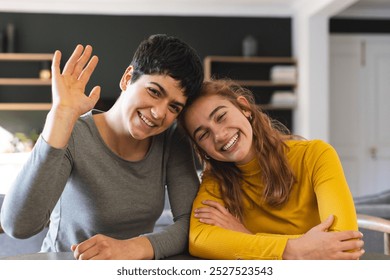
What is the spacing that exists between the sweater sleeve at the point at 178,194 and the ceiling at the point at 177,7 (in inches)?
173

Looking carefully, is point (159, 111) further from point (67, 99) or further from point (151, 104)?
point (67, 99)

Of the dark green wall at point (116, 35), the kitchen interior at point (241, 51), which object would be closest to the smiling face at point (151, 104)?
the kitchen interior at point (241, 51)

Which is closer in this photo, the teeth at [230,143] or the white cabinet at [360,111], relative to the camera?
the teeth at [230,143]

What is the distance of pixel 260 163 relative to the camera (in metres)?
1.24

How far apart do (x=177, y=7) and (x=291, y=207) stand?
187 inches

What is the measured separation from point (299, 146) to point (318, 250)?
37 centimetres

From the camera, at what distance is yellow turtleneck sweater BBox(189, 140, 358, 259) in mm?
1004

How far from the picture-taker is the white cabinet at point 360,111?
19.1 feet

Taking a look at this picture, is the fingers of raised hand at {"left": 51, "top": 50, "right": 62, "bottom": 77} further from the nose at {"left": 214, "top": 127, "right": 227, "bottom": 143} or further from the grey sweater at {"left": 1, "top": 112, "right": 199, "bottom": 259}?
the nose at {"left": 214, "top": 127, "right": 227, "bottom": 143}

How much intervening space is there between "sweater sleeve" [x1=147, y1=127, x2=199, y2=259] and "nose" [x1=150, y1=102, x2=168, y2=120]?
167 millimetres

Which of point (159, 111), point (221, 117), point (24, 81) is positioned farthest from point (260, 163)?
point (24, 81)

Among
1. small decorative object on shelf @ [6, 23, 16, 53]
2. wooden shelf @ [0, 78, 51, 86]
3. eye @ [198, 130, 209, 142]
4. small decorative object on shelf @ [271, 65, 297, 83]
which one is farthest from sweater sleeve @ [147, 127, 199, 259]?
small decorative object on shelf @ [6, 23, 16, 53]

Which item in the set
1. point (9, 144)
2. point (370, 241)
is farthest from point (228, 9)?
point (370, 241)

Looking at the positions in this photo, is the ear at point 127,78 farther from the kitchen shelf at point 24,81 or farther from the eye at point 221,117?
the kitchen shelf at point 24,81
